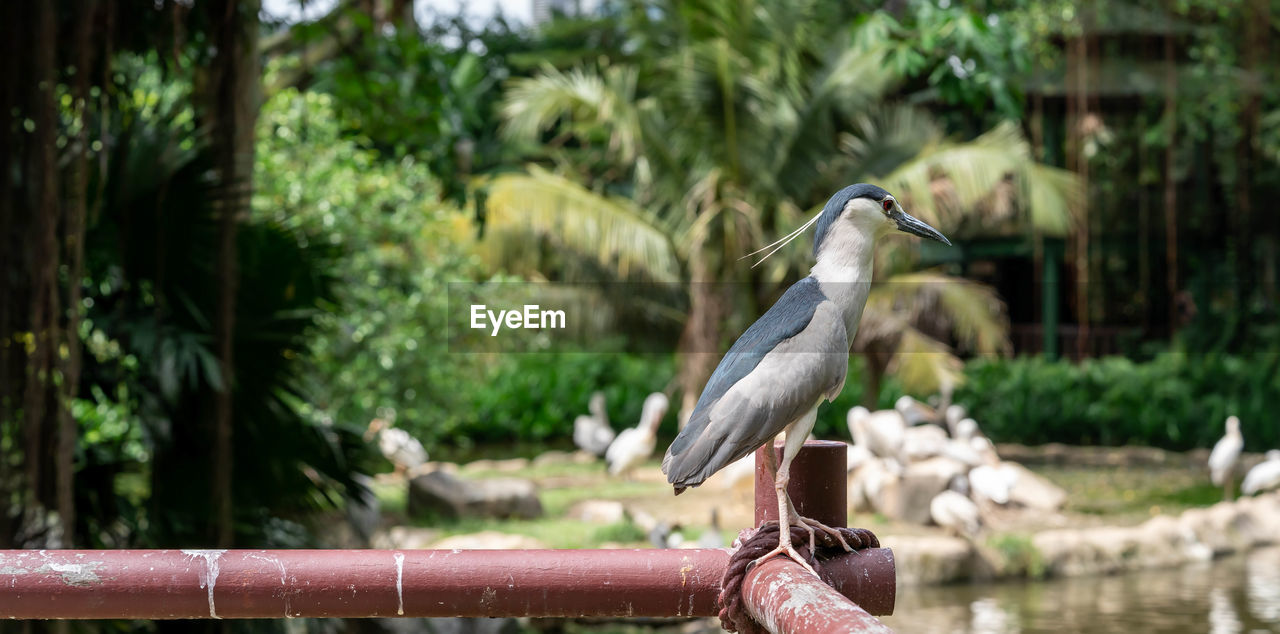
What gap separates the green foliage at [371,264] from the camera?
22.3 feet

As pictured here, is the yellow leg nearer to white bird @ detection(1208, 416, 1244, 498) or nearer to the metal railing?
the metal railing

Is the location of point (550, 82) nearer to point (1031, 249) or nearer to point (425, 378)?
point (425, 378)

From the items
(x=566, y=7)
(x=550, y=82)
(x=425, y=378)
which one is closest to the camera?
(x=425, y=378)

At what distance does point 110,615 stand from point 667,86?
888 cm

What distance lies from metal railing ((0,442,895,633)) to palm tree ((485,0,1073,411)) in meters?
7.47

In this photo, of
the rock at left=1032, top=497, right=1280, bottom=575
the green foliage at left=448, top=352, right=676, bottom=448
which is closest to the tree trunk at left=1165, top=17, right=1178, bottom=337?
the rock at left=1032, top=497, right=1280, bottom=575

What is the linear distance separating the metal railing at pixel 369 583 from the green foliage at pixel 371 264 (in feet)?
16.4

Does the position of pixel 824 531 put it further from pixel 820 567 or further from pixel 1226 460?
pixel 1226 460

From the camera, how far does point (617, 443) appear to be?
33.0 ft

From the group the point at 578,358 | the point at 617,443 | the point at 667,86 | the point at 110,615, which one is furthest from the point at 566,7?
the point at 110,615

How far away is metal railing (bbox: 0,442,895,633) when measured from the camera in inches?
56.0

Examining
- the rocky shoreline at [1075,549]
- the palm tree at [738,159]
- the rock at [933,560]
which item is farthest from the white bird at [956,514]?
the palm tree at [738,159]

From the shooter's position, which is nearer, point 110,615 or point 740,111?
point 110,615

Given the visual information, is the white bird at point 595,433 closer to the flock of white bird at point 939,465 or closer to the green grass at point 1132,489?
the flock of white bird at point 939,465
